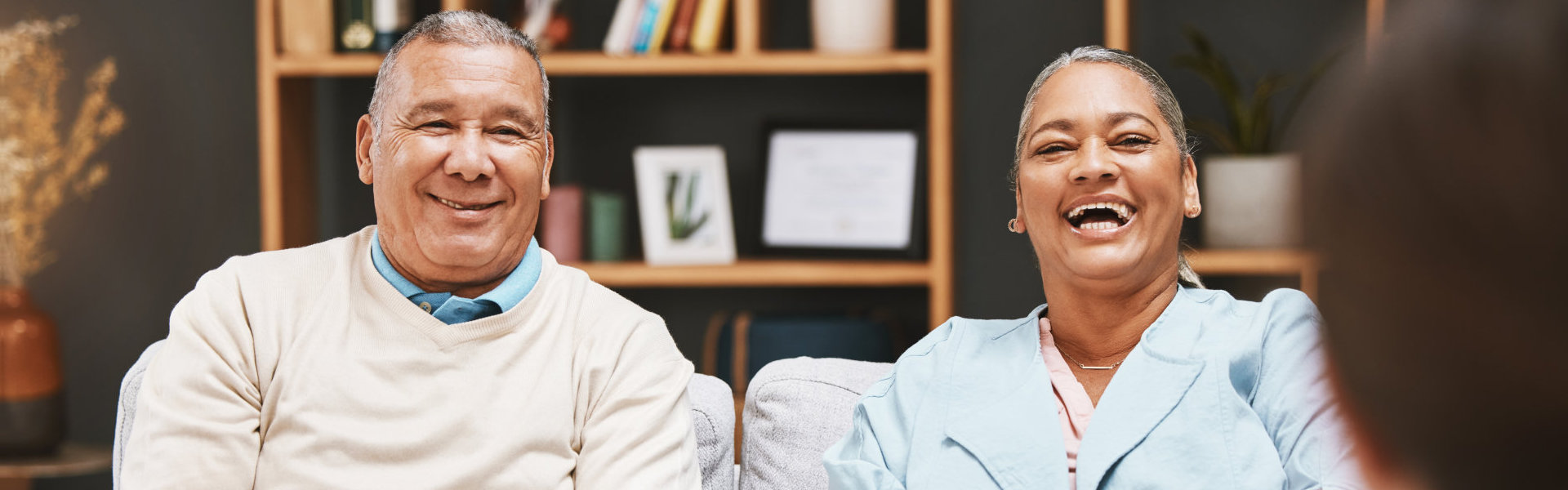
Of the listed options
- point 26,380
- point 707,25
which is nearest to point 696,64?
point 707,25

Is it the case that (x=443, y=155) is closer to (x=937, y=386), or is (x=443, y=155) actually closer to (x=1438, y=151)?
(x=937, y=386)

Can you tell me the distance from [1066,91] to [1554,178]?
1.31 metres

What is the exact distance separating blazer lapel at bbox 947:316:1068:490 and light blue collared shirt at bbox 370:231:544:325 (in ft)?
1.93

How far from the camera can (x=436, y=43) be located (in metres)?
1.59

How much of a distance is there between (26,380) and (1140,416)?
2376 millimetres

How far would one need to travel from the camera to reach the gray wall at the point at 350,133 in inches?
114

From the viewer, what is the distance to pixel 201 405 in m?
1.46

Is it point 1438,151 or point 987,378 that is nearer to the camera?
point 1438,151

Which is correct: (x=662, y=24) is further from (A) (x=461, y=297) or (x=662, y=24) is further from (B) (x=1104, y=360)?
(B) (x=1104, y=360)

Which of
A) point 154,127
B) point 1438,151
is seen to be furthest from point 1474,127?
point 154,127

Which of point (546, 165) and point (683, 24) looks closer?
point (546, 165)

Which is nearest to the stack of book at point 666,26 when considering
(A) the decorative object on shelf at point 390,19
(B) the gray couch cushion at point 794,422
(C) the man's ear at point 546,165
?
(A) the decorative object on shelf at point 390,19

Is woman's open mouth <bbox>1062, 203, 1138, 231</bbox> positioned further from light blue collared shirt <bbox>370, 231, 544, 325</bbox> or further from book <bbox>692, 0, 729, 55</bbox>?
book <bbox>692, 0, 729, 55</bbox>

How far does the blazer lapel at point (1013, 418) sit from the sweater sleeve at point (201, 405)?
87cm
